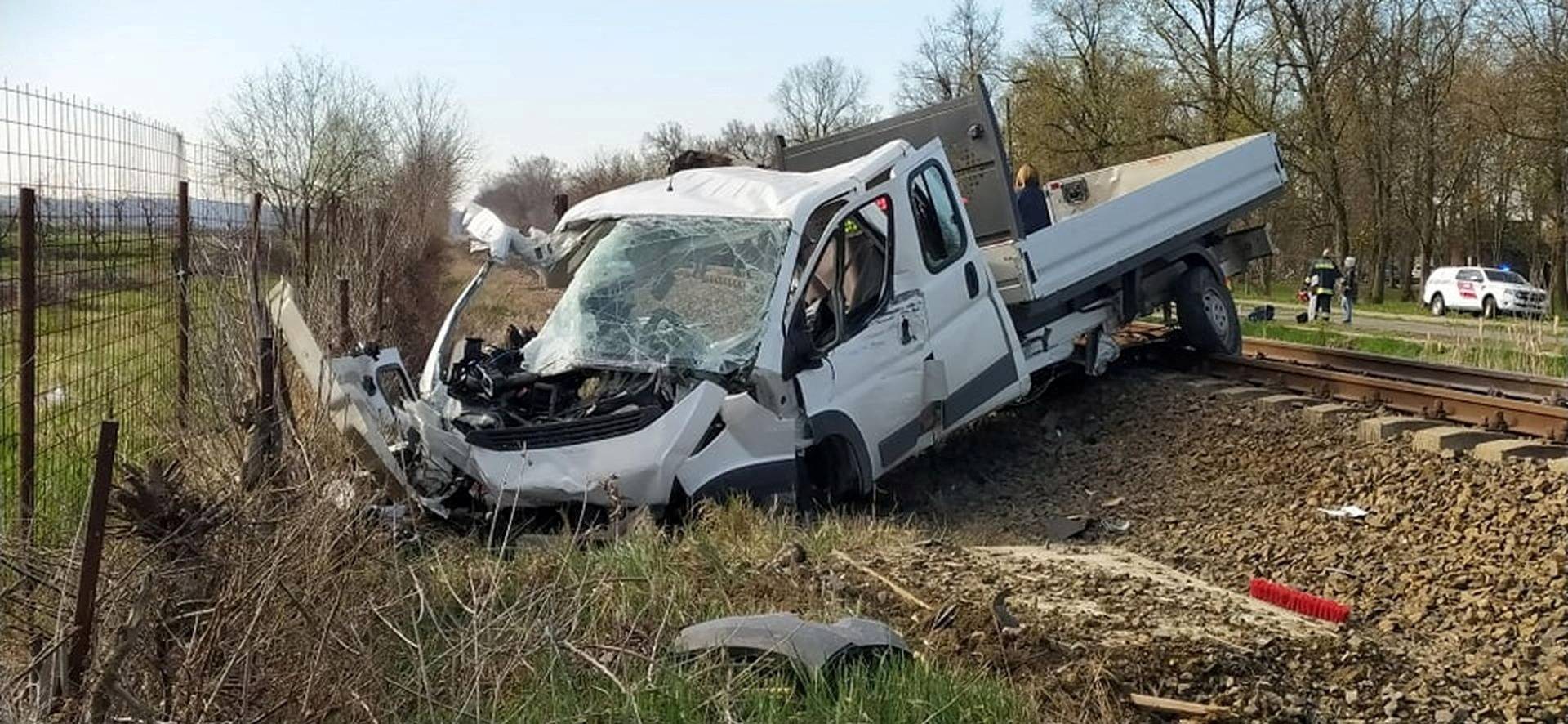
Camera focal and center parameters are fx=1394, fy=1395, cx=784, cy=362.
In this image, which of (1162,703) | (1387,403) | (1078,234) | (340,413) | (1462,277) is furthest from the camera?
(1462,277)

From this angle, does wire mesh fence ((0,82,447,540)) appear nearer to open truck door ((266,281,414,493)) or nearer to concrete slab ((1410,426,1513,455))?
open truck door ((266,281,414,493))

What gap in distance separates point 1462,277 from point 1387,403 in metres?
30.6

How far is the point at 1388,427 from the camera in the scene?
8156 millimetres

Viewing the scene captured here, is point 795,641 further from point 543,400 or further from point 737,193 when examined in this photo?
point 737,193

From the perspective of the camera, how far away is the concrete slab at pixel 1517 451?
7.26 m

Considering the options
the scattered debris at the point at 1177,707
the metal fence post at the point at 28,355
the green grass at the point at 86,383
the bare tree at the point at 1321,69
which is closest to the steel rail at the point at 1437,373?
the scattered debris at the point at 1177,707

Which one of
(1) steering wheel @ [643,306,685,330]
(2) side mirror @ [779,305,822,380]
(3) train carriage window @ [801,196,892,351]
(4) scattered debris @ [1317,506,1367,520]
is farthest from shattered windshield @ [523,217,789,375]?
(4) scattered debris @ [1317,506,1367,520]

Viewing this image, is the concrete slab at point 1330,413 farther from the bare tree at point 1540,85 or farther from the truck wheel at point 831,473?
the bare tree at point 1540,85

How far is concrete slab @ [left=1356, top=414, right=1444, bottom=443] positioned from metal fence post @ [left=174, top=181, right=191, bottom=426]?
6410 millimetres

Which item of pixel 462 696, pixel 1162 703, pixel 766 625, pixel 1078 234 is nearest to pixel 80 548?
pixel 462 696

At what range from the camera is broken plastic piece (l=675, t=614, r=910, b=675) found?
4.12 meters

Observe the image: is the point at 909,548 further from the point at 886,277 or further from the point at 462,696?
the point at 462,696

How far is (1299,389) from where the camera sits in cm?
989

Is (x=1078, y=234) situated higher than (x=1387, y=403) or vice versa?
(x=1078, y=234)
